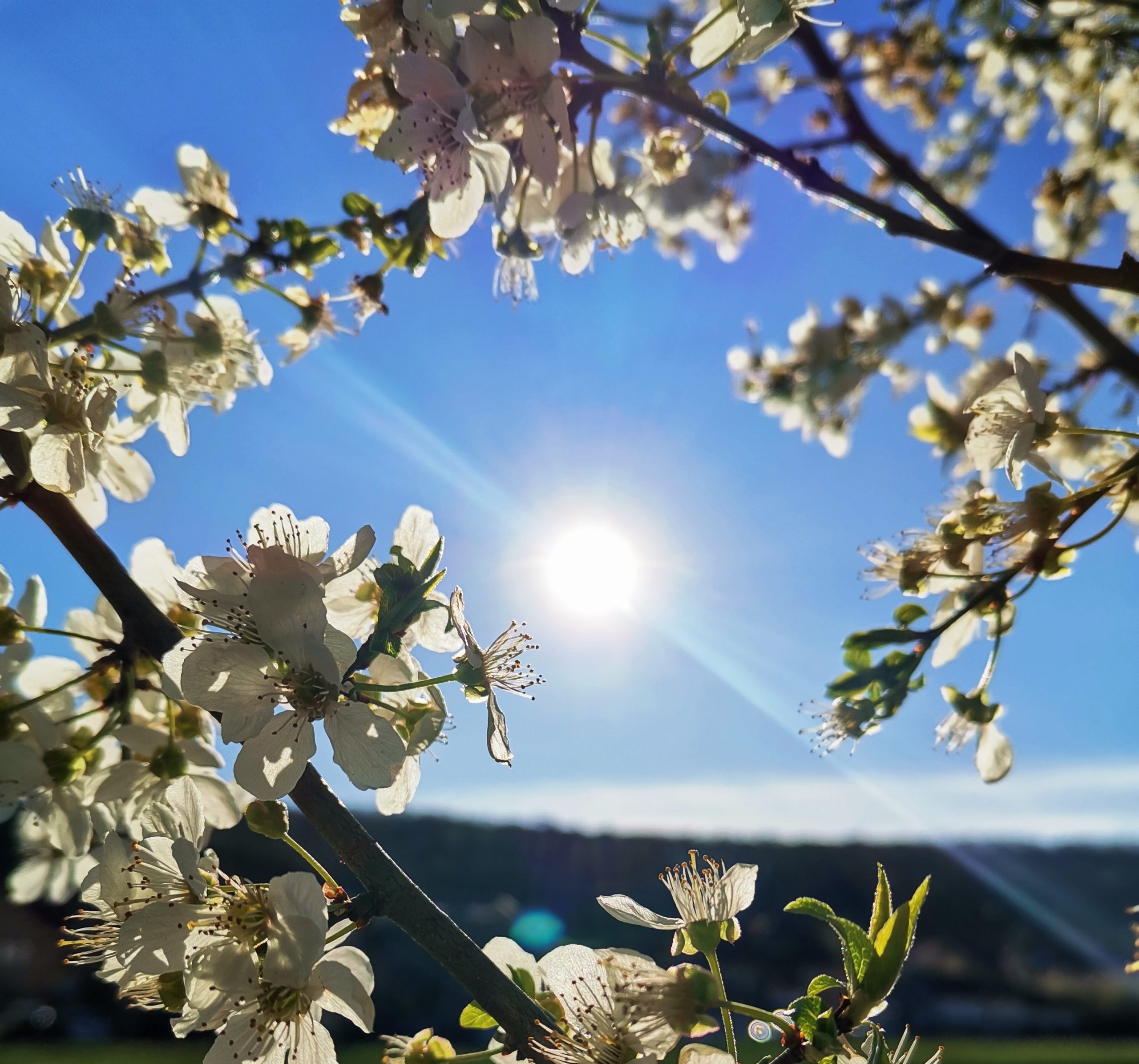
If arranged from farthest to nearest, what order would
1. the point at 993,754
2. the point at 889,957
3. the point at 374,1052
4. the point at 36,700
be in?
the point at 374,1052 → the point at 993,754 → the point at 36,700 → the point at 889,957

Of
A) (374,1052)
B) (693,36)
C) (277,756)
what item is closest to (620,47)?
(693,36)

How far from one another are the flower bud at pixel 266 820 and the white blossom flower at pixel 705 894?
0.92 feet

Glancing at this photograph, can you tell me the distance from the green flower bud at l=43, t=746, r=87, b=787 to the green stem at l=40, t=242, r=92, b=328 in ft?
Answer: 1.51

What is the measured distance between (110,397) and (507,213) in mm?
513

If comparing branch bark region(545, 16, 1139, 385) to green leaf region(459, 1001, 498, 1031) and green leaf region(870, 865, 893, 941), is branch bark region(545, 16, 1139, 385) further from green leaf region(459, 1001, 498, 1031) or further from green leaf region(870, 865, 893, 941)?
green leaf region(459, 1001, 498, 1031)

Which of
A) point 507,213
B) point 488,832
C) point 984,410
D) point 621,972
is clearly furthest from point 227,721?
point 488,832

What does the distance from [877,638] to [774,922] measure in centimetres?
699

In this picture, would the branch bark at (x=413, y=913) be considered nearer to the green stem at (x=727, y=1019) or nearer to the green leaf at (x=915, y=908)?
the green stem at (x=727, y=1019)

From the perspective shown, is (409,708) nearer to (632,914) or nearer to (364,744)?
(364,744)

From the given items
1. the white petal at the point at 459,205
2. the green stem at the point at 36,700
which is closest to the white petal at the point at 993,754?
the white petal at the point at 459,205

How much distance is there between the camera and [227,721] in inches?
26.0

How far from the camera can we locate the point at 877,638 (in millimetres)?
978

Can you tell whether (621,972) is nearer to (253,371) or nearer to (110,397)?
(110,397)

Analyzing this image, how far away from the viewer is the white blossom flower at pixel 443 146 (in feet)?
2.87
